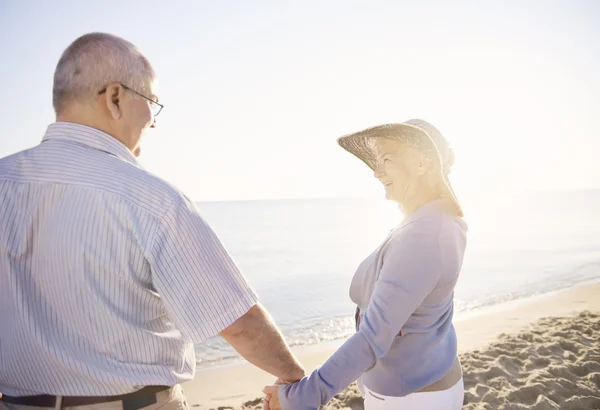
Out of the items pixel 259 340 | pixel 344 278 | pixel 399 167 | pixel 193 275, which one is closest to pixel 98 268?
pixel 193 275

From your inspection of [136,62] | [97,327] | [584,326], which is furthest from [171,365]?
[584,326]

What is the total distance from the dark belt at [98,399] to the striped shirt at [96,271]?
0.03m

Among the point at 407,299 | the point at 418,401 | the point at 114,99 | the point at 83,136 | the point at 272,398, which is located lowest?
the point at 418,401

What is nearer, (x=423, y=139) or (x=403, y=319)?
(x=403, y=319)

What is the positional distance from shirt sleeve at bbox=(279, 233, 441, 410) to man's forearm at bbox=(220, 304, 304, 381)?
15cm

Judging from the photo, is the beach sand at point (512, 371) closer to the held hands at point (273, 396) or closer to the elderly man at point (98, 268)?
the held hands at point (273, 396)

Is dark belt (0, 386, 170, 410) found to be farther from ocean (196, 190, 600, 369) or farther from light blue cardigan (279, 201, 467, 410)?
ocean (196, 190, 600, 369)

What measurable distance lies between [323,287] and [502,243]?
55.7ft

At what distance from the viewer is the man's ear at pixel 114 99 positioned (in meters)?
1.58

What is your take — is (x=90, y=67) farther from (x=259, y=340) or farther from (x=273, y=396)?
(x=273, y=396)

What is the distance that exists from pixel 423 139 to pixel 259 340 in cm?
120

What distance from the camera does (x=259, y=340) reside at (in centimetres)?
162

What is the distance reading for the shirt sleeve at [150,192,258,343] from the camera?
141cm

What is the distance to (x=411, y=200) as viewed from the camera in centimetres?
215
